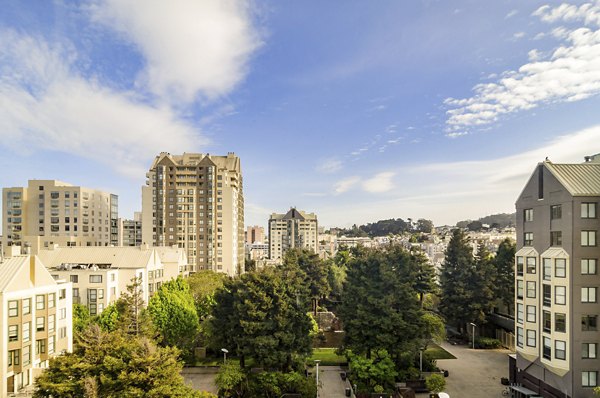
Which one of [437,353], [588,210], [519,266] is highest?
[588,210]

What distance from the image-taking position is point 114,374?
17.5 metres

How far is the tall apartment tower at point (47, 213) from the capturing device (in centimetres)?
8781

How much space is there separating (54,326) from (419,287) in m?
40.7

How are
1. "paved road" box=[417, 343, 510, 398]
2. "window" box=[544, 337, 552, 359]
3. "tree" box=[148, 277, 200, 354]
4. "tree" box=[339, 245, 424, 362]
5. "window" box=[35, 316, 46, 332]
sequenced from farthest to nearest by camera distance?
"tree" box=[148, 277, 200, 354], "tree" box=[339, 245, 424, 362], "paved road" box=[417, 343, 510, 398], "window" box=[35, 316, 46, 332], "window" box=[544, 337, 552, 359]

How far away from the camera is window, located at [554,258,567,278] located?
24797 mm

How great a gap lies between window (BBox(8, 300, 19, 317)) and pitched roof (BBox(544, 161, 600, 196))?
125 ft

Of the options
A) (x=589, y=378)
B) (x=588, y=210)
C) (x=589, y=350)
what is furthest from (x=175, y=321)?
(x=588, y=210)

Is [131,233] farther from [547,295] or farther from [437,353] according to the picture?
[547,295]

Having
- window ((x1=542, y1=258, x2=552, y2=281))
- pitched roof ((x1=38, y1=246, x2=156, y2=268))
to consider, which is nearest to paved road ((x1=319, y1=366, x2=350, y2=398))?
window ((x1=542, y1=258, x2=552, y2=281))

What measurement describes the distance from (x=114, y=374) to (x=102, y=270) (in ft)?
77.6

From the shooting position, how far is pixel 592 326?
79.9 feet

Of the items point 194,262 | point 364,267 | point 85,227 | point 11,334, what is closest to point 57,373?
point 11,334

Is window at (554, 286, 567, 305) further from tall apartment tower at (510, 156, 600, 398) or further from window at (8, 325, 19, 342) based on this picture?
window at (8, 325, 19, 342)

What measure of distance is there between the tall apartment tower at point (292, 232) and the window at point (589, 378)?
385 ft
